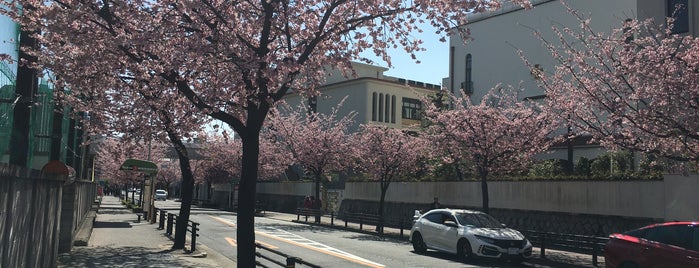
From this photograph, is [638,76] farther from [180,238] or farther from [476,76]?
[476,76]

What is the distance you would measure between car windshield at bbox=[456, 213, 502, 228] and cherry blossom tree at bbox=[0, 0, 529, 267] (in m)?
8.33

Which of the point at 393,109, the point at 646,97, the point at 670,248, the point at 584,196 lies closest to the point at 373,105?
the point at 393,109

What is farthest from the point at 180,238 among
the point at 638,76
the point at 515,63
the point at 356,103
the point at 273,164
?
the point at 356,103

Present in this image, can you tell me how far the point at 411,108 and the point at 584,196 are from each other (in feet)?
118

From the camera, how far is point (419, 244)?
18.4 metres

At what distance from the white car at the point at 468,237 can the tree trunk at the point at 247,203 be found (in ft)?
27.7

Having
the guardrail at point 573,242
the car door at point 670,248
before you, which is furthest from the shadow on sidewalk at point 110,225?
the car door at point 670,248

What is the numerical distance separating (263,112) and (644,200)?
45.6 feet

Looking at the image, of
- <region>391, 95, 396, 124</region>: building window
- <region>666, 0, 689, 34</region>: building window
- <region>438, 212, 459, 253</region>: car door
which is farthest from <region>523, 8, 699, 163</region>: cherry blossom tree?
<region>391, 95, 396, 124</region>: building window

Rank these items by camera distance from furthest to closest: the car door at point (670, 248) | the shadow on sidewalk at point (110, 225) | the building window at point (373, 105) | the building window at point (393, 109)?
1. the building window at point (393, 109)
2. the building window at point (373, 105)
3. the shadow on sidewalk at point (110, 225)
4. the car door at point (670, 248)

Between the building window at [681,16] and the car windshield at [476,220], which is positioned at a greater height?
the building window at [681,16]

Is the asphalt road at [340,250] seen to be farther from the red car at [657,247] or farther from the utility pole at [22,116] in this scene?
the utility pole at [22,116]

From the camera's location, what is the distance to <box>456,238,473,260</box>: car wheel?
1609cm

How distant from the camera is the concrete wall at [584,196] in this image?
16438mm
